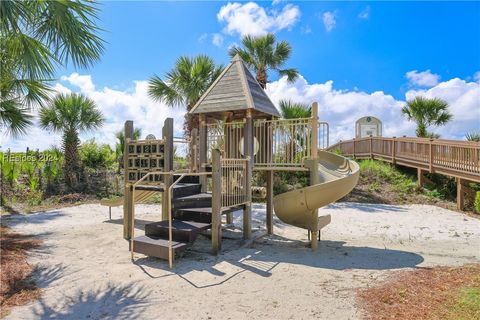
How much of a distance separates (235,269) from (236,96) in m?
3.94

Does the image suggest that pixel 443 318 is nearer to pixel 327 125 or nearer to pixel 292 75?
pixel 327 125

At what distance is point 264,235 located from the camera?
7.93 meters

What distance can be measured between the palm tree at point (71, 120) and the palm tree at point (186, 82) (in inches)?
124

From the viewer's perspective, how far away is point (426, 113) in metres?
17.3

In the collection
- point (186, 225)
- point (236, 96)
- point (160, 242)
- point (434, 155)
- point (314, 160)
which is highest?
point (236, 96)

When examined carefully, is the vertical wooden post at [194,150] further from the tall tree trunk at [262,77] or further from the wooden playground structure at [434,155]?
the wooden playground structure at [434,155]

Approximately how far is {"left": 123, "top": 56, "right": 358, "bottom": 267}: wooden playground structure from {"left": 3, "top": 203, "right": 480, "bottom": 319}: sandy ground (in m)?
0.55

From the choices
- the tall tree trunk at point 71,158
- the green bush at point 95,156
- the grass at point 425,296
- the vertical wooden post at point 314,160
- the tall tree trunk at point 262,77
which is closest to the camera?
the grass at point 425,296

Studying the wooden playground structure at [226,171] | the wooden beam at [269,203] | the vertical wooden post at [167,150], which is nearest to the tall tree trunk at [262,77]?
the wooden playground structure at [226,171]

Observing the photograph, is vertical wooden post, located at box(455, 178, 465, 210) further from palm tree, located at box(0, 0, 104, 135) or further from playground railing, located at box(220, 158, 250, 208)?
palm tree, located at box(0, 0, 104, 135)

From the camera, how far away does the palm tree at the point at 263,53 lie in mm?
13656

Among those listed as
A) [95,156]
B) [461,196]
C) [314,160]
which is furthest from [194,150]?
[95,156]

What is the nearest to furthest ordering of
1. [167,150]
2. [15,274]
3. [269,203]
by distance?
[15,274], [167,150], [269,203]

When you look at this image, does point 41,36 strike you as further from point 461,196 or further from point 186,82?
point 461,196
